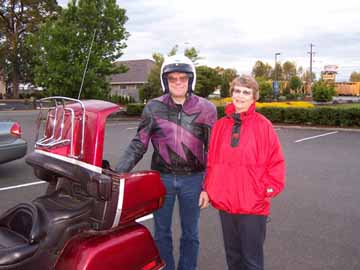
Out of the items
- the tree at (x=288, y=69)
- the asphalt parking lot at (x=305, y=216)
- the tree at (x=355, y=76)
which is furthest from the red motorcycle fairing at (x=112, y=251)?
the tree at (x=355, y=76)

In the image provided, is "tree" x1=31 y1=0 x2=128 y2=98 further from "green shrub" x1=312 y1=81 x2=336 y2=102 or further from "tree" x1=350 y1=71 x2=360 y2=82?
"tree" x1=350 y1=71 x2=360 y2=82

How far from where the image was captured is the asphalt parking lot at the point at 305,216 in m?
3.66

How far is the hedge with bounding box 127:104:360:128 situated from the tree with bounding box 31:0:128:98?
6.62 m

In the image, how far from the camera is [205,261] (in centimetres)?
360

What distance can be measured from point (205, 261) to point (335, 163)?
5856 millimetres

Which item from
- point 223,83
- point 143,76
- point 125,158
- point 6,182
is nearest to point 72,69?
point 6,182

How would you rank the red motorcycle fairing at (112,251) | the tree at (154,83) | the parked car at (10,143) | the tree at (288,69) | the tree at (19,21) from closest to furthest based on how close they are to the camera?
1. the red motorcycle fairing at (112,251)
2. the parked car at (10,143)
3. the tree at (154,83)
4. the tree at (19,21)
5. the tree at (288,69)

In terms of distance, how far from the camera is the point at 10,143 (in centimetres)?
664

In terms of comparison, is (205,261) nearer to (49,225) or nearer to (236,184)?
(236,184)

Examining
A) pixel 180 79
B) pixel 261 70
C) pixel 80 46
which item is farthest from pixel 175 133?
pixel 261 70

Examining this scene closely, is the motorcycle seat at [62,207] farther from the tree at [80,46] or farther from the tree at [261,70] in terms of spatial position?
the tree at [261,70]

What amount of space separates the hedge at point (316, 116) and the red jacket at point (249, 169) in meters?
15.5

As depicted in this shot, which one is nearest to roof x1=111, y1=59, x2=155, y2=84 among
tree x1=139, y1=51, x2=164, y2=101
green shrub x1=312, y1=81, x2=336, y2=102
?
tree x1=139, y1=51, x2=164, y2=101

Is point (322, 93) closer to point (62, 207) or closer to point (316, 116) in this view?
point (316, 116)
